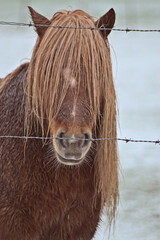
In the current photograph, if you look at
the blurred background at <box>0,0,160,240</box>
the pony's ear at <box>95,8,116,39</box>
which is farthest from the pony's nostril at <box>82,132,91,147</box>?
the pony's ear at <box>95,8,116,39</box>

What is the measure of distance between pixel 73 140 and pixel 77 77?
1.24 ft

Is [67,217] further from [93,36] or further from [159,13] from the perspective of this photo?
[159,13]

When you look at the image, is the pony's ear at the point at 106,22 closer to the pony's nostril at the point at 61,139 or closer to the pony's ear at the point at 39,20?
the pony's ear at the point at 39,20

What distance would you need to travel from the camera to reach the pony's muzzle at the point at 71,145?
91.1 inches

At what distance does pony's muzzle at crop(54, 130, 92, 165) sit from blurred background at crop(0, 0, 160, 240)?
1.84 ft

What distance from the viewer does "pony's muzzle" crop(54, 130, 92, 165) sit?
2314 mm

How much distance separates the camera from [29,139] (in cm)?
271

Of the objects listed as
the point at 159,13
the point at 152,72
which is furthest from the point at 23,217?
the point at 159,13

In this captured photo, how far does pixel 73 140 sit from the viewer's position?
2307mm

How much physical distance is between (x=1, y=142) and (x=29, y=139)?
22cm

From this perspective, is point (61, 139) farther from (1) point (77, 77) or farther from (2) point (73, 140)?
(1) point (77, 77)

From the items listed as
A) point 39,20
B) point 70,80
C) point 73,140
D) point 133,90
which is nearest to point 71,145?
point 73,140

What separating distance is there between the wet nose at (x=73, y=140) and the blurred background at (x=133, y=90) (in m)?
0.55

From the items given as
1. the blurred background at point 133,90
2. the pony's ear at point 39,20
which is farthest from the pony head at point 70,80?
the blurred background at point 133,90
